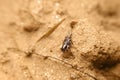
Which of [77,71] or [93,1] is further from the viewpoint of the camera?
[93,1]

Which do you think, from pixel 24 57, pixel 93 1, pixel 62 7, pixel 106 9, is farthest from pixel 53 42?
pixel 106 9

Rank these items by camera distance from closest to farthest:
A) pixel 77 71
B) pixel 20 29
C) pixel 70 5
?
pixel 77 71, pixel 20 29, pixel 70 5

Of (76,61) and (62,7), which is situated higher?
(62,7)

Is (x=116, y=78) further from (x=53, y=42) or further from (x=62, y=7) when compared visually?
(x=62, y=7)

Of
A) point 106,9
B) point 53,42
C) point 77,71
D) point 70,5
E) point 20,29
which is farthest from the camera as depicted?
point 106,9

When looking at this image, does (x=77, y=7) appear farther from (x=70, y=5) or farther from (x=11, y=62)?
(x=11, y=62)

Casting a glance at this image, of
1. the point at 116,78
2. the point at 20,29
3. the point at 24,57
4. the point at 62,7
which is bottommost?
the point at 116,78
